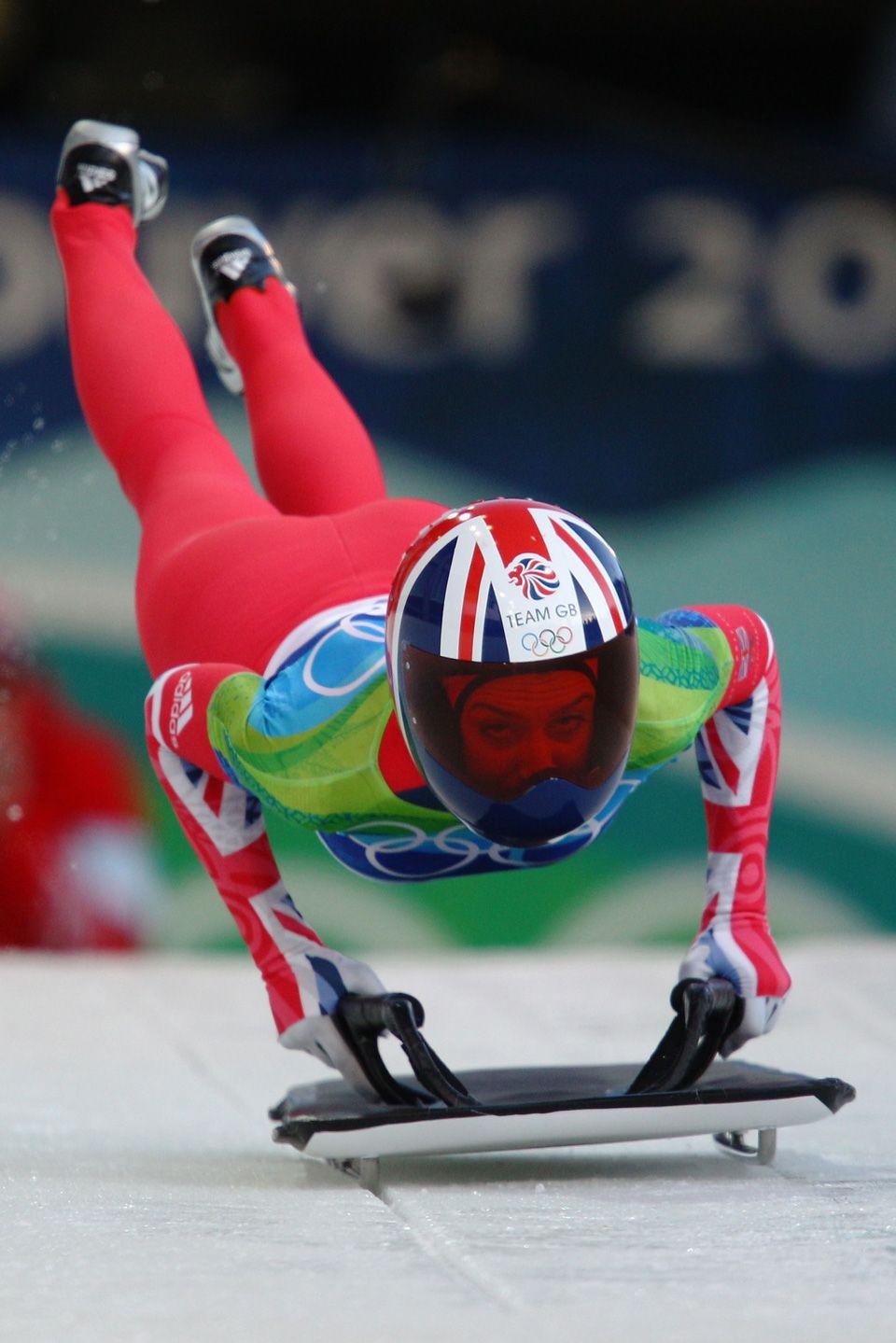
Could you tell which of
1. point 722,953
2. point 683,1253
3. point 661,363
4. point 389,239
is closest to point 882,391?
point 661,363

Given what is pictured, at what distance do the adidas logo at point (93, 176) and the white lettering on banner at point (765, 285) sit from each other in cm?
227

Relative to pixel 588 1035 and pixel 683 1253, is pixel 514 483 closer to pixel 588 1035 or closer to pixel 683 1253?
pixel 588 1035

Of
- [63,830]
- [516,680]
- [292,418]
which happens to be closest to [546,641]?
[516,680]

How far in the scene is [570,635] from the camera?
2.04 metres

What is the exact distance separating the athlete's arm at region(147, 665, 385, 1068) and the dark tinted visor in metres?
0.47

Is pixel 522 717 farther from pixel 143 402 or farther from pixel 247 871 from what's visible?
pixel 143 402

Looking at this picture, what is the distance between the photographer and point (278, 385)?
344 centimetres

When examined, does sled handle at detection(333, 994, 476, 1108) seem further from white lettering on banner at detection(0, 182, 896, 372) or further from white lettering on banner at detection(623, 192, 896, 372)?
white lettering on banner at detection(623, 192, 896, 372)

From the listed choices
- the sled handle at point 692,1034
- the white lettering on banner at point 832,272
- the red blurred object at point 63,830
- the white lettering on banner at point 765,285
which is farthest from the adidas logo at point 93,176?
the white lettering on banner at point 832,272

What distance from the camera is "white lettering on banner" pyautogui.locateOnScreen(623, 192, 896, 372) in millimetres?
5391

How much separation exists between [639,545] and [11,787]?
1.98 metres

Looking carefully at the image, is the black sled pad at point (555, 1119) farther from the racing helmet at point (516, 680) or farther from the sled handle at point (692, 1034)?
the racing helmet at point (516, 680)

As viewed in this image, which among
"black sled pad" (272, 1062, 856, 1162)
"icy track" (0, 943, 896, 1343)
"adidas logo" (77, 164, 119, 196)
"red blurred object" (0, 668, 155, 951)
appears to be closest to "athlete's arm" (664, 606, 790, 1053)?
"black sled pad" (272, 1062, 856, 1162)

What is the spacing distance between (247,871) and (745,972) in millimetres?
691
